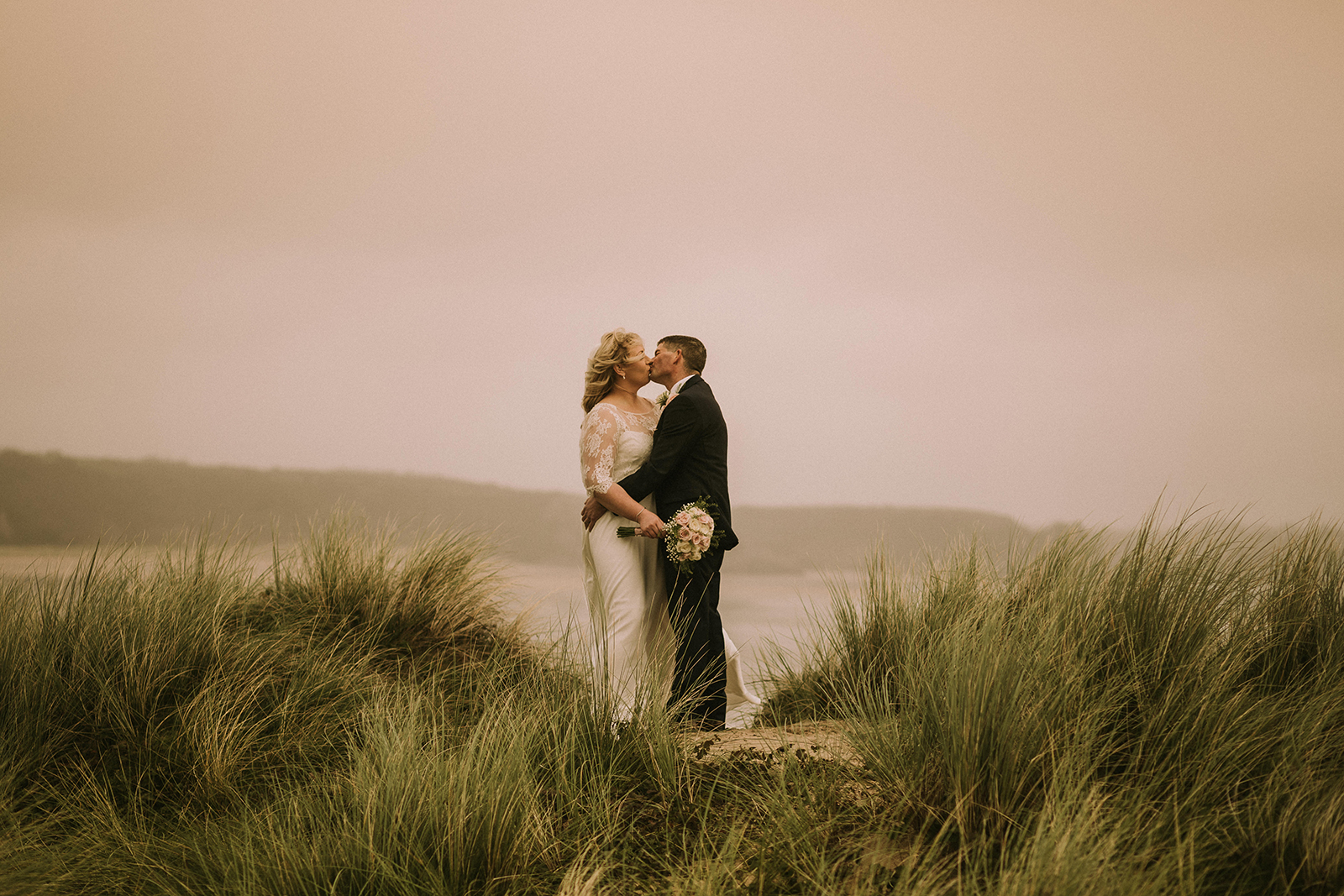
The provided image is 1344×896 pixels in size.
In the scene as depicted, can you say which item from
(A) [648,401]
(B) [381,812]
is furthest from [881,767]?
(A) [648,401]

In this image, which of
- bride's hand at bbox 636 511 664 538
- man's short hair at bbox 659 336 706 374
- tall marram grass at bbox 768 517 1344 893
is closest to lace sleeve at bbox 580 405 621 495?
bride's hand at bbox 636 511 664 538

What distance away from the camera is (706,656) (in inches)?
187

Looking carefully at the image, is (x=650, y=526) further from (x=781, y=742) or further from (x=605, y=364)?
(x=781, y=742)

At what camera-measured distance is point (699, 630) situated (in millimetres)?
4730

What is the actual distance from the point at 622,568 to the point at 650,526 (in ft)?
1.21

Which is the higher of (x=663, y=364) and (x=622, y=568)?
(x=663, y=364)

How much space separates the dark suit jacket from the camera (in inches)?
183

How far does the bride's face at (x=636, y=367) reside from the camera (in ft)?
15.8

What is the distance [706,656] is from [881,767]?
1865 mm

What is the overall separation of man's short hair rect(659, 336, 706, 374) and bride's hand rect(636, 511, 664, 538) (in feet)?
3.09

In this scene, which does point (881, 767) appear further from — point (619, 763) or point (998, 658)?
point (619, 763)

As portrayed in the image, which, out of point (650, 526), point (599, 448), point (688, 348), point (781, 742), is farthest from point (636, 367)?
point (781, 742)

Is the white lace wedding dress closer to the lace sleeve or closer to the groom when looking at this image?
the lace sleeve

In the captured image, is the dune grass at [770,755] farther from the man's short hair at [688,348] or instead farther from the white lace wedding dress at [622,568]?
the man's short hair at [688,348]
